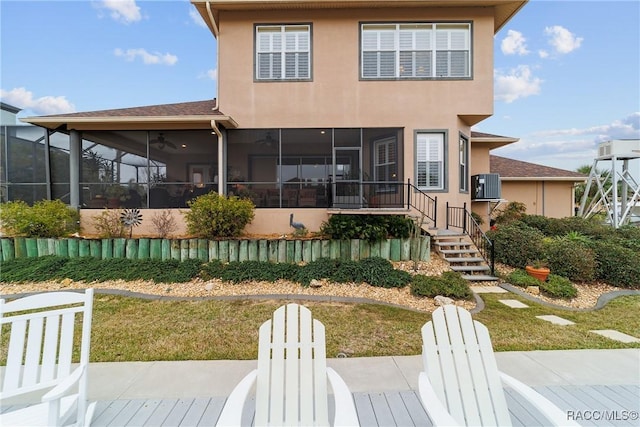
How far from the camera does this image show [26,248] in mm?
6727

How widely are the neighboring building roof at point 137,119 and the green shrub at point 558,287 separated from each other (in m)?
9.02

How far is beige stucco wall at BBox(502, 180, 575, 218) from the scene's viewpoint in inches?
521

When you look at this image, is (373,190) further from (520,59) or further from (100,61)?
(100,61)

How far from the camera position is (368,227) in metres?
6.98

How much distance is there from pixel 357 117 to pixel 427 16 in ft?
11.8

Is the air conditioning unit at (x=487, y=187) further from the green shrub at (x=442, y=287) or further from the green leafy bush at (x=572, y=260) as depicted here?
the green shrub at (x=442, y=287)

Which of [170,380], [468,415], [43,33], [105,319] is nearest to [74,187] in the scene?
[43,33]

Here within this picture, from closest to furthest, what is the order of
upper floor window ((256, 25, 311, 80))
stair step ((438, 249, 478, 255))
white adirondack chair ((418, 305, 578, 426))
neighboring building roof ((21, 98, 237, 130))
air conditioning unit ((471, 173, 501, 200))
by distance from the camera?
white adirondack chair ((418, 305, 578, 426)), stair step ((438, 249, 478, 255)), neighboring building roof ((21, 98, 237, 130)), upper floor window ((256, 25, 311, 80)), air conditioning unit ((471, 173, 501, 200))

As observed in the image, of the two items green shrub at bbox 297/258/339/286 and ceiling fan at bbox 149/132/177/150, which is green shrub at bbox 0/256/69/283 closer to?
ceiling fan at bbox 149/132/177/150

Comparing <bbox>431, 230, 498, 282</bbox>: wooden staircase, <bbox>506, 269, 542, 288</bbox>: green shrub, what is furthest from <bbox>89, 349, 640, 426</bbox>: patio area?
<bbox>431, 230, 498, 282</bbox>: wooden staircase

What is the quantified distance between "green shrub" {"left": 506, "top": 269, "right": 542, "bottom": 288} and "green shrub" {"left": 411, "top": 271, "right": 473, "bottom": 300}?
173 centimetres

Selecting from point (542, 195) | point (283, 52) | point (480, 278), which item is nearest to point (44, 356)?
point (480, 278)

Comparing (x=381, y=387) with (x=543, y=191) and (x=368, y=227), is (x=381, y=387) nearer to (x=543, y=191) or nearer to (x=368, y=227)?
(x=368, y=227)

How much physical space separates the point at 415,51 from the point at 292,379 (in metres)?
9.62
